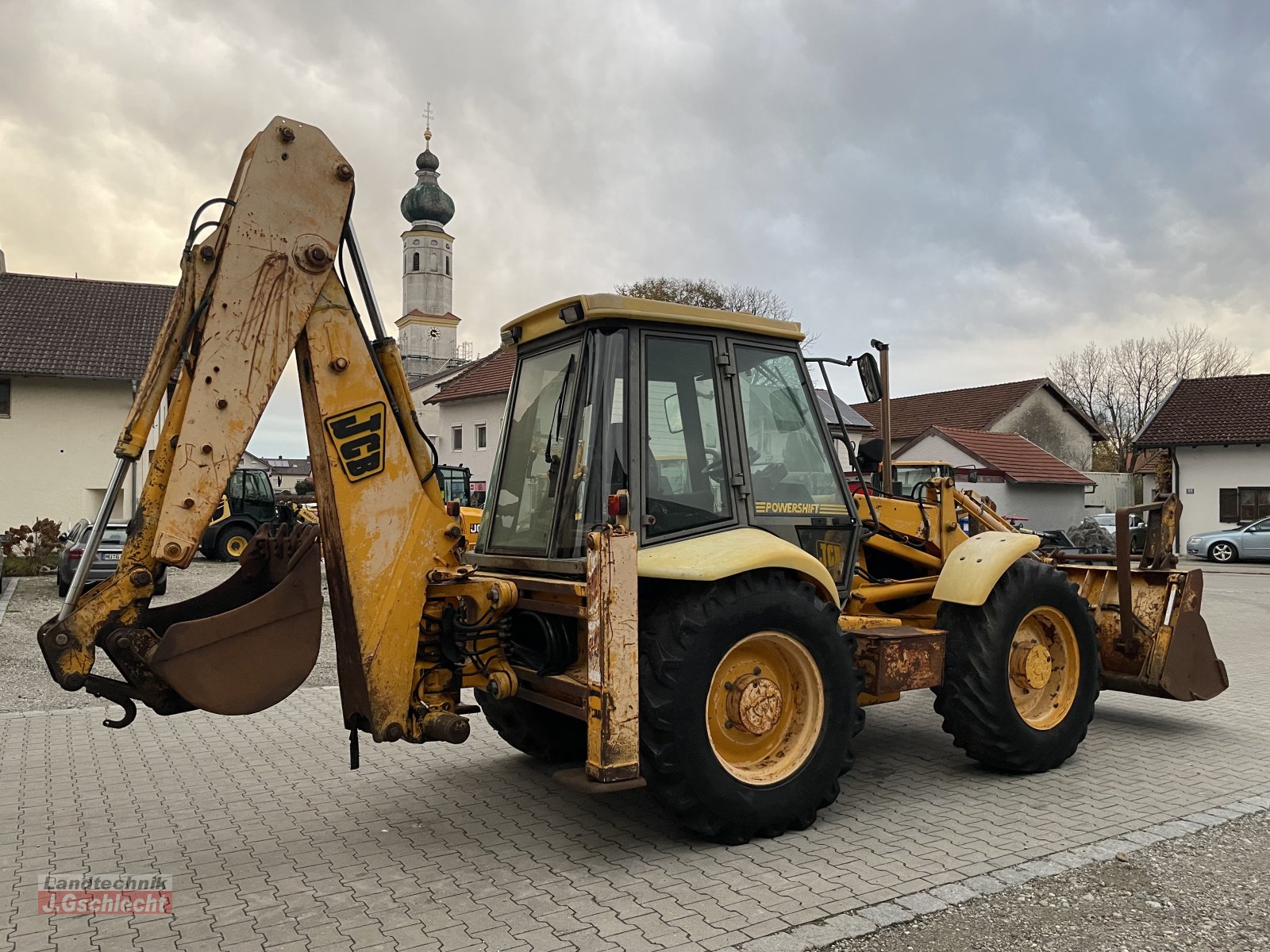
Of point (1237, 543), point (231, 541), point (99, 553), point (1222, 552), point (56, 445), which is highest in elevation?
point (56, 445)

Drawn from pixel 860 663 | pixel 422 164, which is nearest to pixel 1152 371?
pixel 422 164

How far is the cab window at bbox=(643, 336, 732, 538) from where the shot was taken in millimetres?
4727

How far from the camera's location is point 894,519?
20.4 ft

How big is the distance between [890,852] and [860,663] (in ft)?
3.34

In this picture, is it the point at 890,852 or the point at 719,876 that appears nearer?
the point at 719,876

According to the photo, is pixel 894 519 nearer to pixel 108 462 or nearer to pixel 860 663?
pixel 860 663

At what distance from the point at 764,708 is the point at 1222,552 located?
26.7 m

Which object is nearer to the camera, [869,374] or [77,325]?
[869,374]

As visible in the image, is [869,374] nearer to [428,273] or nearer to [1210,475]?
[1210,475]

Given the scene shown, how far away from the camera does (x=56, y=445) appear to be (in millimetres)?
23906

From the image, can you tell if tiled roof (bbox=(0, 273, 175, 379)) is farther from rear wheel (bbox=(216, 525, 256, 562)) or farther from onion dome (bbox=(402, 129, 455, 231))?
onion dome (bbox=(402, 129, 455, 231))

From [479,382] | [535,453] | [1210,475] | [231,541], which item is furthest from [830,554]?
[479,382]

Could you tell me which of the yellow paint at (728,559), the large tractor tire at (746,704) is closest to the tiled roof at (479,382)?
the yellow paint at (728,559)

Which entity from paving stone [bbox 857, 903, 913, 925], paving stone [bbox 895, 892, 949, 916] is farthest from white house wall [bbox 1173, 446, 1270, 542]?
paving stone [bbox 857, 903, 913, 925]
